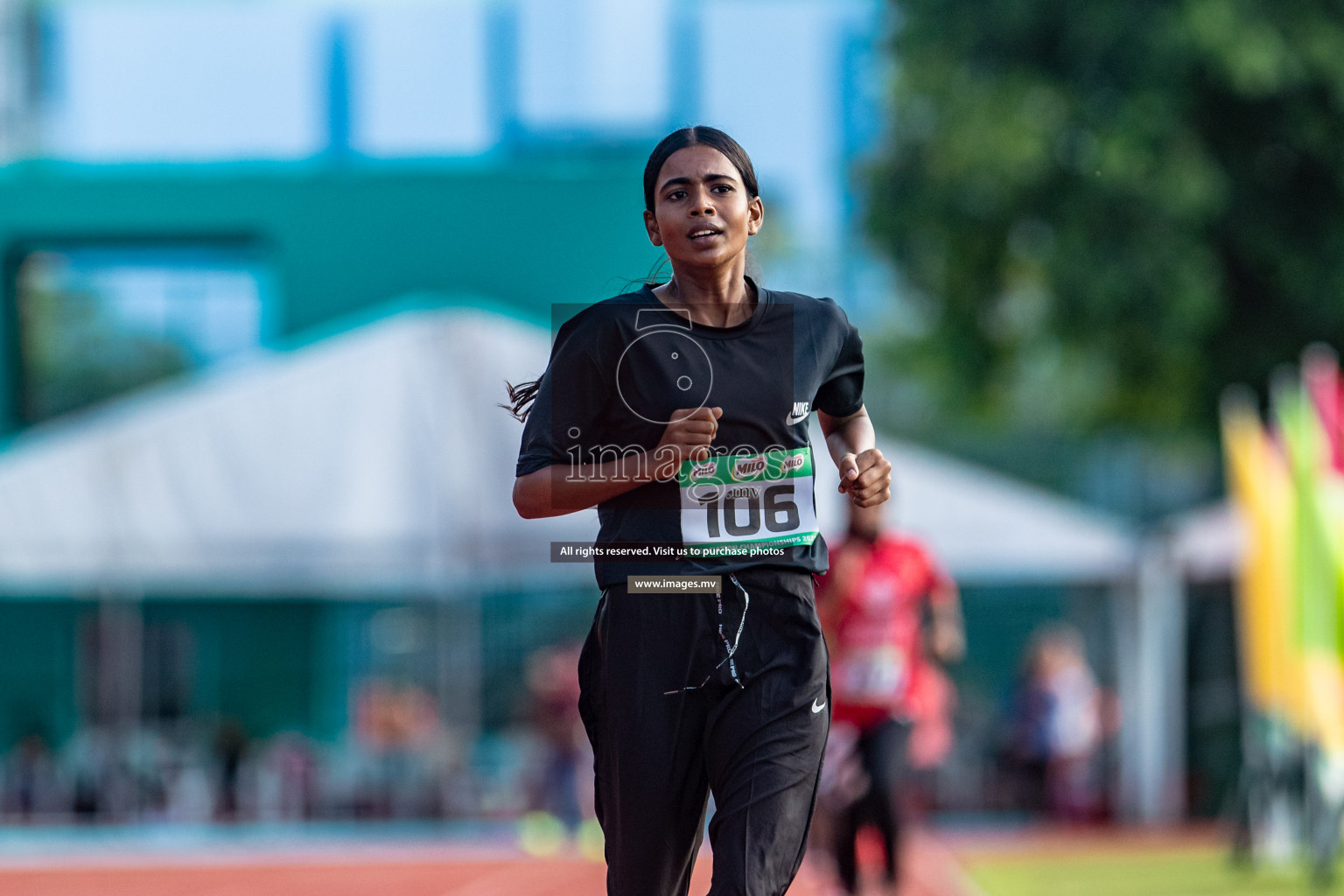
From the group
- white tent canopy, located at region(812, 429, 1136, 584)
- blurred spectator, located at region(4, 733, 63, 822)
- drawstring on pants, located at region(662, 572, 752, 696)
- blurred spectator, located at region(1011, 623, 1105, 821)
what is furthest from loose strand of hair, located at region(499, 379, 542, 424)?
blurred spectator, located at region(1011, 623, 1105, 821)

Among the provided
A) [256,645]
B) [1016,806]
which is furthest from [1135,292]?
[256,645]

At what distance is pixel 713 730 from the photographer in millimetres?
3264

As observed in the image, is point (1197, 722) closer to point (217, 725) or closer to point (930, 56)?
point (930, 56)

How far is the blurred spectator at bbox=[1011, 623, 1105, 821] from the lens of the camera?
16.1 metres

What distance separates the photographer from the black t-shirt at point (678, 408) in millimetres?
3234

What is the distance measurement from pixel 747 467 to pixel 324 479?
9090 millimetres

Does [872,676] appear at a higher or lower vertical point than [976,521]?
lower

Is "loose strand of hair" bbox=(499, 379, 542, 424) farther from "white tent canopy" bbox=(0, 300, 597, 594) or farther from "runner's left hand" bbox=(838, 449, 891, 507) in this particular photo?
"white tent canopy" bbox=(0, 300, 597, 594)

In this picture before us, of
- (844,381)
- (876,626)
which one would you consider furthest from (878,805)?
(844,381)

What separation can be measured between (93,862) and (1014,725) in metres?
8.43

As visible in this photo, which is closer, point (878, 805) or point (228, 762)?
point (878, 805)

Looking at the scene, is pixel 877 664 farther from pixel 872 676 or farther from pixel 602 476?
pixel 602 476

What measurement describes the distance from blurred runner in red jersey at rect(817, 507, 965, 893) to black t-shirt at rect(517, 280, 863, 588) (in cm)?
337

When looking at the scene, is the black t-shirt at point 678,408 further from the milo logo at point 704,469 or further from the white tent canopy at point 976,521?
the white tent canopy at point 976,521
